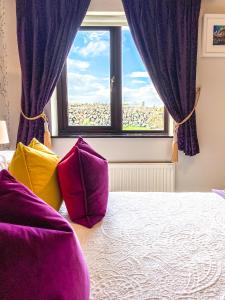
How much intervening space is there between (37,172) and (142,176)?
5.01ft

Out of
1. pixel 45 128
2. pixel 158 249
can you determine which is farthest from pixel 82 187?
pixel 45 128

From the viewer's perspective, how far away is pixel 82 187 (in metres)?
1.60

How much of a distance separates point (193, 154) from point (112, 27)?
149cm

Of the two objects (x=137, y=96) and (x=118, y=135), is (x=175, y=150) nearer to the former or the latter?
(x=118, y=135)

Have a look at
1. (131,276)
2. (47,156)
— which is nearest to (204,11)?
(47,156)

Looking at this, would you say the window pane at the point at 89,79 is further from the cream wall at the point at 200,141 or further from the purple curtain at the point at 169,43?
the purple curtain at the point at 169,43

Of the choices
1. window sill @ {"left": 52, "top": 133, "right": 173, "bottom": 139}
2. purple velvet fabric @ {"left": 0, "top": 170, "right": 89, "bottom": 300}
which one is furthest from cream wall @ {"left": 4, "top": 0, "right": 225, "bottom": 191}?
purple velvet fabric @ {"left": 0, "top": 170, "right": 89, "bottom": 300}

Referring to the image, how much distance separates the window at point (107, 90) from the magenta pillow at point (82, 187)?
1490mm

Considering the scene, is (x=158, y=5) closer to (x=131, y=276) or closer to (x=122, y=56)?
(x=122, y=56)

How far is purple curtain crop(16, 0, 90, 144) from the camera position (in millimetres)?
2705

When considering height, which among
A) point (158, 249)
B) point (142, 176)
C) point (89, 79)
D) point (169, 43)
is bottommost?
point (142, 176)

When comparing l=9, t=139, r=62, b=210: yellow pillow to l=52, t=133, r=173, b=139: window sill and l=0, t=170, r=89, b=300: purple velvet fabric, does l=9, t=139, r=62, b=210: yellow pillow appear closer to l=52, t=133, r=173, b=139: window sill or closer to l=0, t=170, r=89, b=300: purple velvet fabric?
l=0, t=170, r=89, b=300: purple velvet fabric

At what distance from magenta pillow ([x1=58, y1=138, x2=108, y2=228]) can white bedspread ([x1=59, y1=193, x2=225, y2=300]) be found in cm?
7

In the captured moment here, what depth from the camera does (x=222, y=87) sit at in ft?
9.48
